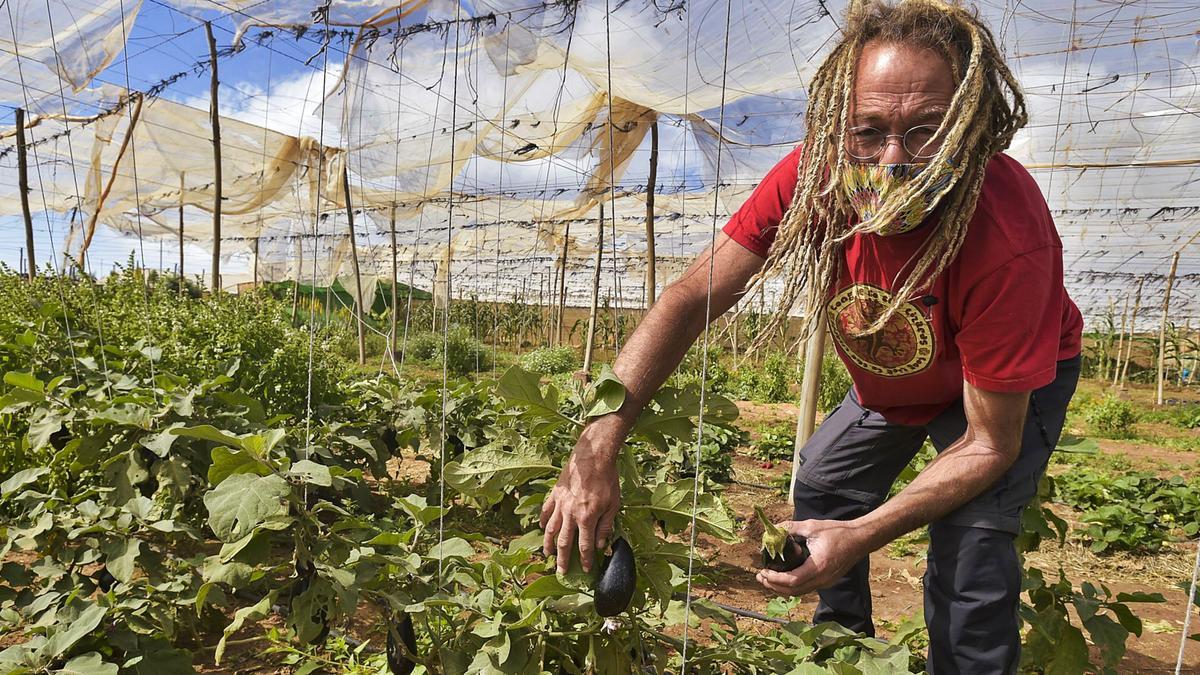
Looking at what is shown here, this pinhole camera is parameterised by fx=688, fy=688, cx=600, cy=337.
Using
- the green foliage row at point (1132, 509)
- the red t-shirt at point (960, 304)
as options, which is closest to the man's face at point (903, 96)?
the red t-shirt at point (960, 304)

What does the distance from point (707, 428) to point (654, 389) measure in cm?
369

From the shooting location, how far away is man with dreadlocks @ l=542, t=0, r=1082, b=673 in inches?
45.3

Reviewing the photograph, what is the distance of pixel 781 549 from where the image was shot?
1035mm

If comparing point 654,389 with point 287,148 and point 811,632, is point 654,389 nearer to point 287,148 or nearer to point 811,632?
point 811,632

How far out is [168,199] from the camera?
1218 centimetres

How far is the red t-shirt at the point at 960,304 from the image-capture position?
3.84 feet

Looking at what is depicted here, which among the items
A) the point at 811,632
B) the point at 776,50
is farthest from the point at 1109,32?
the point at 811,632

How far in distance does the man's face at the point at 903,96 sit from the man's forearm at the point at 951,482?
1.79 feet

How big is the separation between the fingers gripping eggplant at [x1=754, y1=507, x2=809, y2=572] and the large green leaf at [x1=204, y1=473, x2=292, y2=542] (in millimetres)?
759

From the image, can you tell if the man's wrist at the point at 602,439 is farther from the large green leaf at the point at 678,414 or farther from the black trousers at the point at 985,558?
the black trousers at the point at 985,558

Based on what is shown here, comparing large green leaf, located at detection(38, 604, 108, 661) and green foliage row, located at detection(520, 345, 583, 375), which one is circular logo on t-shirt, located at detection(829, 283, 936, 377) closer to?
large green leaf, located at detection(38, 604, 108, 661)

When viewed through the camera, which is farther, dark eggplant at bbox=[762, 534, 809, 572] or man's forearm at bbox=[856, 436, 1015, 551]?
man's forearm at bbox=[856, 436, 1015, 551]

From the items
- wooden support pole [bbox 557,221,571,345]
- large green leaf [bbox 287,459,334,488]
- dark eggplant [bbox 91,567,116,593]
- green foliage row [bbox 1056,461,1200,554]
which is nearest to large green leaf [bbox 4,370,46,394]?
dark eggplant [bbox 91,567,116,593]

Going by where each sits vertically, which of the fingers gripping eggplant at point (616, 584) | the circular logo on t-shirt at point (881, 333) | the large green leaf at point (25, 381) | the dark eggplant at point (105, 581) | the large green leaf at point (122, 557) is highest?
the circular logo on t-shirt at point (881, 333)
